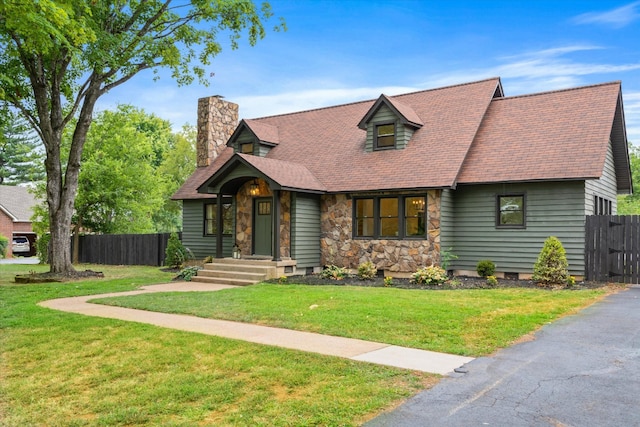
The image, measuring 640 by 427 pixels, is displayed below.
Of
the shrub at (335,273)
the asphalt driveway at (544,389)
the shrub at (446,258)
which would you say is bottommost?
the asphalt driveway at (544,389)

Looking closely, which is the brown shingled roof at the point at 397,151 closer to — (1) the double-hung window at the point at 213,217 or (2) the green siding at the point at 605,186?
(1) the double-hung window at the point at 213,217

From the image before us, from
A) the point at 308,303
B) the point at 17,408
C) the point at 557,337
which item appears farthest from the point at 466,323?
the point at 17,408

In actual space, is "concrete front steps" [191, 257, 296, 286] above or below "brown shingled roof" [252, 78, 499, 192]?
below

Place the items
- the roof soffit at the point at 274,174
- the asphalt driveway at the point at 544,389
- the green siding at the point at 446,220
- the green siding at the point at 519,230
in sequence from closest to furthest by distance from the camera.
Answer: the asphalt driveway at the point at 544,389 < the green siding at the point at 519,230 < the green siding at the point at 446,220 < the roof soffit at the point at 274,174

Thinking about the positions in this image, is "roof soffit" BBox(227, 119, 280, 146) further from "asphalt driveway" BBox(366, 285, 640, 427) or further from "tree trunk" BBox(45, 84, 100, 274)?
"asphalt driveway" BBox(366, 285, 640, 427)

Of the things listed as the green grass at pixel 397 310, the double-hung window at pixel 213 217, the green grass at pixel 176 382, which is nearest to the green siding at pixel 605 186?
the green grass at pixel 397 310

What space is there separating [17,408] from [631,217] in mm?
14688

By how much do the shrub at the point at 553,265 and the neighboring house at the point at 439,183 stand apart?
3.85 feet

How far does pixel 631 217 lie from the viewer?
1420 cm

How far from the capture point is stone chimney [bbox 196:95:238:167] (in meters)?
22.5

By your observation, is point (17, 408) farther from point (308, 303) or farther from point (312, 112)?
point (312, 112)

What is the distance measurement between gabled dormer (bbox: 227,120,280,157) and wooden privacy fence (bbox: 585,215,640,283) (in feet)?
39.4

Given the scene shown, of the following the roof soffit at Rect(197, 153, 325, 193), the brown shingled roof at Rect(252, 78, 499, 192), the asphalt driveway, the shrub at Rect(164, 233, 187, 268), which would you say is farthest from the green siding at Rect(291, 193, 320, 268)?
the asphalt driveway

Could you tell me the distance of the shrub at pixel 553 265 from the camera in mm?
13500
